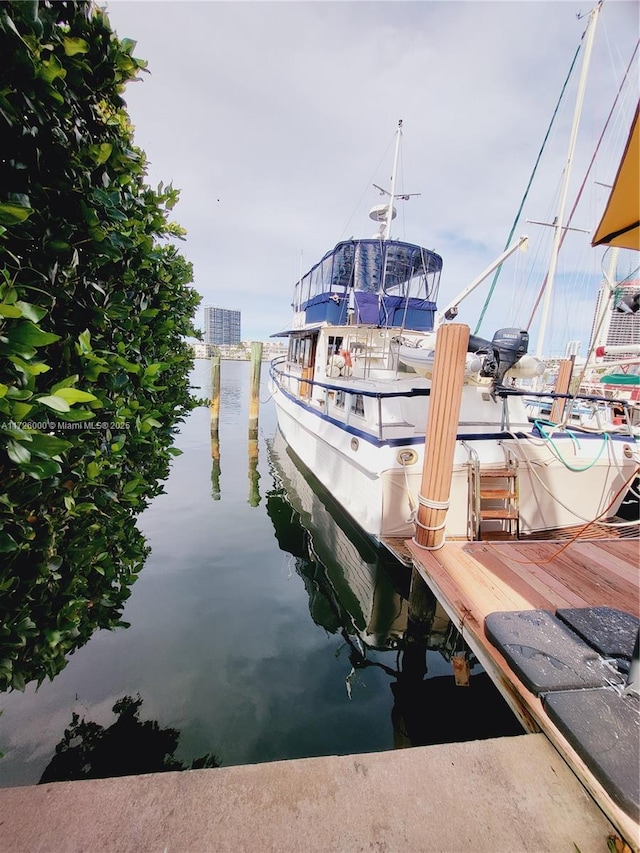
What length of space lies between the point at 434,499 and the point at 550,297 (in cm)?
1088

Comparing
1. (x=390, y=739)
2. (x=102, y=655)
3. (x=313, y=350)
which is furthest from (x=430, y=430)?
Answer: (x=313, y=350)

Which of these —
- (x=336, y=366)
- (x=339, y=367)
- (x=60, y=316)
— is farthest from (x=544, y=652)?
(x=336, y=366)

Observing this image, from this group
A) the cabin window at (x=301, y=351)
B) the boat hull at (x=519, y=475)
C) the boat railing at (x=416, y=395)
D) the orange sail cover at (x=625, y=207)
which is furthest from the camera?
the cabin window at (x=301, y=351)

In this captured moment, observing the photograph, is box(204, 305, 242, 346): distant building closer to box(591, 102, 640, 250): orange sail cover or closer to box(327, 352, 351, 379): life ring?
box(327, 352, 351, 379): life ring

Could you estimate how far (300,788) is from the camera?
168 cm

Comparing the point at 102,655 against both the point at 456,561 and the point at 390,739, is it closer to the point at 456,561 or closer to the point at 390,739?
the point at 390,739

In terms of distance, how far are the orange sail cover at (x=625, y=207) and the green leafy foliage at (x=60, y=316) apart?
117 inches

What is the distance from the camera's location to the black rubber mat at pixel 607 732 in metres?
1.50

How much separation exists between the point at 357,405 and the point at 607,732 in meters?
5.69

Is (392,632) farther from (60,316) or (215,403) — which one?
(215,403)

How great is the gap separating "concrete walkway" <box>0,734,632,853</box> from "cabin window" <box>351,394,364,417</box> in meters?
5.39

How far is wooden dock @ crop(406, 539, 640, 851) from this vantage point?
2377 mm

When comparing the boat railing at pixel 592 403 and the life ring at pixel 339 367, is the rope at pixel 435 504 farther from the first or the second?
the life ring at pixel 339 367

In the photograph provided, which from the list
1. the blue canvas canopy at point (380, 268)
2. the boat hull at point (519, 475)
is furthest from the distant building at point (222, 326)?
the boat hull at point (519, 475)
